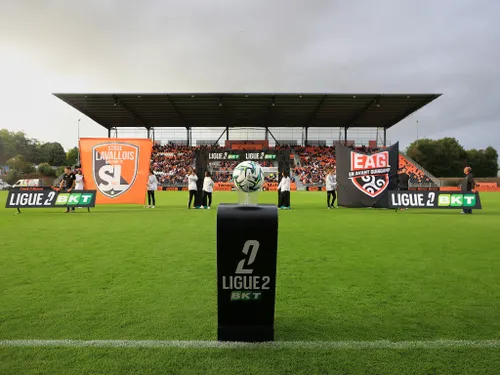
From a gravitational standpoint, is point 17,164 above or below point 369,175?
above

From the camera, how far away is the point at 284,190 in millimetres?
17016

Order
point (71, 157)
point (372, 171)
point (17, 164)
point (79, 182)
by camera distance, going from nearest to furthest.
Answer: point (79, 182) < point (372, 171) < point (17, 164) < point (71, 157)

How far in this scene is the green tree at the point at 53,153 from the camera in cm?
8925

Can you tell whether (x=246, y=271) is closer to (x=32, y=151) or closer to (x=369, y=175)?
(x=369, y=175)

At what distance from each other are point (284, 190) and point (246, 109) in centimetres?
2760

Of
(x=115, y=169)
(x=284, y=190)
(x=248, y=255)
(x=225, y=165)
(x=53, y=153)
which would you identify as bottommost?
(x=248, y=255)

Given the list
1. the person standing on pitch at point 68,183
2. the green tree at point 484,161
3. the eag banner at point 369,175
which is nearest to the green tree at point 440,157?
the green tree at point 484,161

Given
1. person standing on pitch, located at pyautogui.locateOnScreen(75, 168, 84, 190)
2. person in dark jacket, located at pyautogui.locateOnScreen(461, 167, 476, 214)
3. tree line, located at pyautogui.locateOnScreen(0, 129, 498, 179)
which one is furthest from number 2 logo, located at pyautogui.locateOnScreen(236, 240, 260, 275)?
tree line, located at pyautogui.locateOnScreen(0, 129, 498, 179)

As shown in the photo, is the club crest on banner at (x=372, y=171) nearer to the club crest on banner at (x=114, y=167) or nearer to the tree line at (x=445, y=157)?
the club crest on banner at (x=114, y=167)

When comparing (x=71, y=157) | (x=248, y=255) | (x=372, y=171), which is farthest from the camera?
(x=71, y=157)

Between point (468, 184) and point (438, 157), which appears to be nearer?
point (468, 184)

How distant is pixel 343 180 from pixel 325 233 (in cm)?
909

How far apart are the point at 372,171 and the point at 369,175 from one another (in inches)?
9.4

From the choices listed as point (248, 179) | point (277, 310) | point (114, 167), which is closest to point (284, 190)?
point (114, 167)
